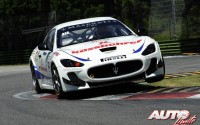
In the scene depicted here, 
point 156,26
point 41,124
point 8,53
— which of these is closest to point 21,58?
point 8,53

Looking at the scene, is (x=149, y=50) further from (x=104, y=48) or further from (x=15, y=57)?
(x=15, y=57)

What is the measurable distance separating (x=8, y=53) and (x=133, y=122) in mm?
28501

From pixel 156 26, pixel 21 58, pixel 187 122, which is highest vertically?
pixel 187 122

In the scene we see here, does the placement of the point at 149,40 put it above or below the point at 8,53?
above

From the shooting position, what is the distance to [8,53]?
114ft

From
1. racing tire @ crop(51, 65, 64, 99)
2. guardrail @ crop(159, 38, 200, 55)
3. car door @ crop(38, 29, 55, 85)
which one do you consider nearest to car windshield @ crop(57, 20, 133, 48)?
car door @ crop(38, 29, 55, 85)

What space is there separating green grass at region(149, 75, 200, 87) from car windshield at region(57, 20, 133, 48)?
1221mm

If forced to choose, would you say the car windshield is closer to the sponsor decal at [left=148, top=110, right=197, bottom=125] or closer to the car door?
the car door

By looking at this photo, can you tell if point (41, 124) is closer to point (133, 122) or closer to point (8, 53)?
point (133, 122)

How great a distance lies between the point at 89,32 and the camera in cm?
1116

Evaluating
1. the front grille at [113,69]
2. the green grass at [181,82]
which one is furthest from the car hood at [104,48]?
the green grass at [181,82]

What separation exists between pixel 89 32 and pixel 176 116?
4.49 meters

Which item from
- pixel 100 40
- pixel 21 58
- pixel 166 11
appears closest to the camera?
pixel 100 40

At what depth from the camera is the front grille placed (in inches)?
383
